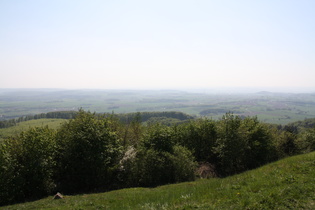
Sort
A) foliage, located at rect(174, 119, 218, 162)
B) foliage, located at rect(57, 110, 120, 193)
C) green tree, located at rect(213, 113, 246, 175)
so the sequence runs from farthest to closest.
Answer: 1. foliage, located at rect(174, 119, 218, 162)
2. green tree, located at rect(213, 113, 246, 175)
3. foliage, located at rect(57, 110, 120, 193)

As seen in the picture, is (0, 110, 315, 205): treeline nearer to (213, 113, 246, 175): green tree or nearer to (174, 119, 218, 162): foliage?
(213, 113, 246, 175): green tree

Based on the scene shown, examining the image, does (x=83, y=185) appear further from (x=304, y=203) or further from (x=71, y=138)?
(x=304, y=203)

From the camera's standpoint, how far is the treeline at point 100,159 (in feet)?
83.2

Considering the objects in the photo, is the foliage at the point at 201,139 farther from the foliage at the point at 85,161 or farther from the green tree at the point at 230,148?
the foliage at the point at 85,161

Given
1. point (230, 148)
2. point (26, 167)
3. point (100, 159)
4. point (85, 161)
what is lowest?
point (85, 161)

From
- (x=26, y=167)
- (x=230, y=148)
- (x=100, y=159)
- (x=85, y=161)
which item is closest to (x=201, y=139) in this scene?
(x=230, y=148)

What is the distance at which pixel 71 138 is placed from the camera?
2991 centimetres

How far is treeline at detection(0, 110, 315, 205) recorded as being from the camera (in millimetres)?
25359

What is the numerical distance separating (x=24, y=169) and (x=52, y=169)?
418 centimetres

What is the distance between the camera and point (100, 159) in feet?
93.8

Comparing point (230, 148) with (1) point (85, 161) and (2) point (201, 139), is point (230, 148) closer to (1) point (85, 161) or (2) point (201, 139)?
(2) point (201, 139)

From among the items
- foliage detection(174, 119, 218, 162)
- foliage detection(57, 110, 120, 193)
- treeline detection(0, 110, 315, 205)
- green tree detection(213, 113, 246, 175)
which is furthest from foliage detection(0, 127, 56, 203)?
green tree detection(213, 113, 246, 175)

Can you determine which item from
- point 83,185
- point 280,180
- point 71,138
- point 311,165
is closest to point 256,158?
point 311,165

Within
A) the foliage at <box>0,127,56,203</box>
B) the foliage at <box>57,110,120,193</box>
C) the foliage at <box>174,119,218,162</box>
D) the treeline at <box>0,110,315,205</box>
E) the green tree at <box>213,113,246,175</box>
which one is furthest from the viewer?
the foliage at <box>174,119,218,162</box>
